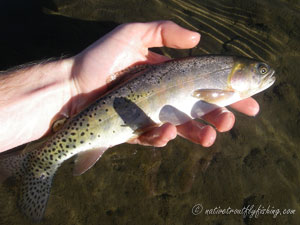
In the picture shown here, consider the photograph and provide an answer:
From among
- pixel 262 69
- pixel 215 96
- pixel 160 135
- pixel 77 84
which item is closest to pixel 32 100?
pixel 77 84

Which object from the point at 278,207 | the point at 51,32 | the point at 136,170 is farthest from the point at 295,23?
the point at 51,32

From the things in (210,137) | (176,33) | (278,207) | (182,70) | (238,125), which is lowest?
(278,207)

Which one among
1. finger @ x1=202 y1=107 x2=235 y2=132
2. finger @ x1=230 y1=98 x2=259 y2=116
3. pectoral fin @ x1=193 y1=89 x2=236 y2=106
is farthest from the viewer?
finger @ x1=230 y1=98 x2=259 y2=116

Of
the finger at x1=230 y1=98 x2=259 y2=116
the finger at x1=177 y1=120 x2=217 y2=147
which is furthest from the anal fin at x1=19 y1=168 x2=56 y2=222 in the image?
the finger at x1=230 y1=98 x2=259 y2=116

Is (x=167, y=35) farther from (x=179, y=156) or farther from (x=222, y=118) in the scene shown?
(x=179, y=156)

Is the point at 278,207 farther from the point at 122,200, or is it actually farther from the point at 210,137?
the point at 122,200

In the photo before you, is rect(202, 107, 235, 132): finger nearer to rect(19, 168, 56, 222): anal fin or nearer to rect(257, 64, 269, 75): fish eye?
rect(257, 64, 269, 75): fish eye
